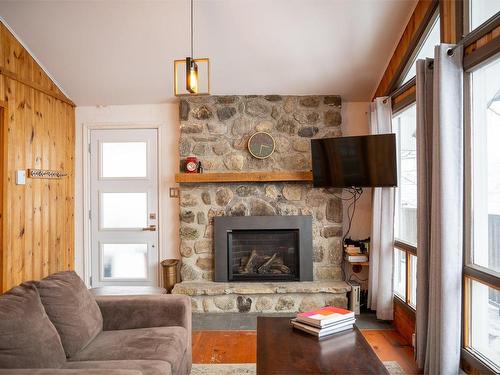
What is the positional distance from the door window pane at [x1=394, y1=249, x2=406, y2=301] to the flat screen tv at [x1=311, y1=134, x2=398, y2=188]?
79 centimetres

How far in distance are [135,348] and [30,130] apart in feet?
Answer: 8.75

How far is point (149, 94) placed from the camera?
14.1 feet

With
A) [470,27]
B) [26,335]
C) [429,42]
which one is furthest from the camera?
[429,42]

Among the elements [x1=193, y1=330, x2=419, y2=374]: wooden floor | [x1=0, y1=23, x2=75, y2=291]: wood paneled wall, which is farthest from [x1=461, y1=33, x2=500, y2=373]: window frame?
[x1=0, y1=23, x2=75, y2=291]: wood paneled wall

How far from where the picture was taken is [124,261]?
4512 mm

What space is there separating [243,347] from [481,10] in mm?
3052

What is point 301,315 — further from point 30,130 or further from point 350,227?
point 30,130

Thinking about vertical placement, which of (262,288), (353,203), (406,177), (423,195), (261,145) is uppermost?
(261,145)

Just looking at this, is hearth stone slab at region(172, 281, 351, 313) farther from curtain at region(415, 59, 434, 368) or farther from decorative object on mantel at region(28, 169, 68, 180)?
decorative object on mantel at region(28, 169, 68, 180)

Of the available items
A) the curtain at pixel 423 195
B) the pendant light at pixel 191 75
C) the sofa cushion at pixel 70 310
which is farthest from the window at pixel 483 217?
the sofa cushion at pixel 70 310

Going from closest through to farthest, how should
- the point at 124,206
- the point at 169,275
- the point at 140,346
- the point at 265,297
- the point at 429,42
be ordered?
1. the point at 140,346
2. the point at 429,42
3. the point at 265,297
4. the point at 169,275
5. the point at 124,206

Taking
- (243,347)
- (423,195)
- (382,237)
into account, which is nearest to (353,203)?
(382,237)

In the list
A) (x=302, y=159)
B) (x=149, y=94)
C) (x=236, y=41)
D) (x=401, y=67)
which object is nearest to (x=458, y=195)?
(x=401, y=67)

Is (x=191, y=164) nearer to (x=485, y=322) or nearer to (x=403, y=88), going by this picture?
(x=403, y=88)
